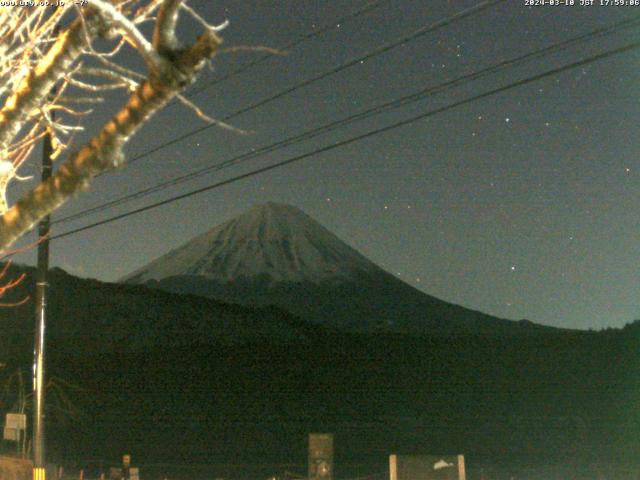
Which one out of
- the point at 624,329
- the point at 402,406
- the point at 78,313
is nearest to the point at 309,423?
the point at 402,406

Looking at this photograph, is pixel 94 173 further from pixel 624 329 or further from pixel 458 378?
pixel 624 329

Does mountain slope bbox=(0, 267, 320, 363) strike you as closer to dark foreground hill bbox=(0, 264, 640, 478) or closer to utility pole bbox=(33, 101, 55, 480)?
dark foreground hill bbox=(0, 264, 640, 478)

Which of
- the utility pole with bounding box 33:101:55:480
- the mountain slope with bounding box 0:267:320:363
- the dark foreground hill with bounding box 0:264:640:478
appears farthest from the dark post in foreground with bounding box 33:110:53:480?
the mountain slope with bounding box 0:267:320:363

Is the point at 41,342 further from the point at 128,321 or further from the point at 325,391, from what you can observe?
the point at 128,321

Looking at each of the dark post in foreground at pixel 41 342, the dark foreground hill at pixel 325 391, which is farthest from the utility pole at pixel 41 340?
the dark foreground hill at pixel 325 391

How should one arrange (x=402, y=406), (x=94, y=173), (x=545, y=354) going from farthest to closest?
(x=545, y=354), (x=402, y=406), (x=94, y=173)

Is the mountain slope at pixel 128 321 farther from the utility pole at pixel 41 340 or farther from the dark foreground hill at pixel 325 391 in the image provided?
the utility pole at pixel 41 340
